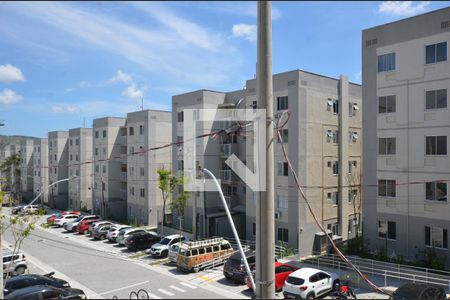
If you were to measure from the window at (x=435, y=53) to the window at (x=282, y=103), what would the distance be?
9.29 m

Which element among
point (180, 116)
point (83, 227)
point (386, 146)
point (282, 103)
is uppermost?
point (282, 103)

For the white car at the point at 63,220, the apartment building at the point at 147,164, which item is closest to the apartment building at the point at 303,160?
the apartment building at the point at 147,164

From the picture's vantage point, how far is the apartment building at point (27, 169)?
71.6 metres

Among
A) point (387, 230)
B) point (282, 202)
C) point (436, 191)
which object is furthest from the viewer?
point (282, 202)

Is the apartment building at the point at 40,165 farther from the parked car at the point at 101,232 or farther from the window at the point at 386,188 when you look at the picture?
the window at the point at 386,188

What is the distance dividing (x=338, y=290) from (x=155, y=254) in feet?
45.8

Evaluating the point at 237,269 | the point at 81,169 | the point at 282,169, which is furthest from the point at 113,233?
the point at 81,169

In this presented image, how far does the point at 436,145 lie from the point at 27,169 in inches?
3008

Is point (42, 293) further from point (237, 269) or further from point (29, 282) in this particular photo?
point (237, 269)

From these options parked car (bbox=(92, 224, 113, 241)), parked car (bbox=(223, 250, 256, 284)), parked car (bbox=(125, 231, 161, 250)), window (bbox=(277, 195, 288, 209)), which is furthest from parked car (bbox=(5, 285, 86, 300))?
parked car (bbox=(92, 224, 113, 241))

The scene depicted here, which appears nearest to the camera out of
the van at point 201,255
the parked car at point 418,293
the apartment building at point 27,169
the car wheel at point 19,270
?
the parked car at point 418,293

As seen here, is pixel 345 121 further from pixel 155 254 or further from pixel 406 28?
pixel 155 254

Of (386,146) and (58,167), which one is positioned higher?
(386,146)

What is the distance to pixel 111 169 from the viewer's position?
154 ft
